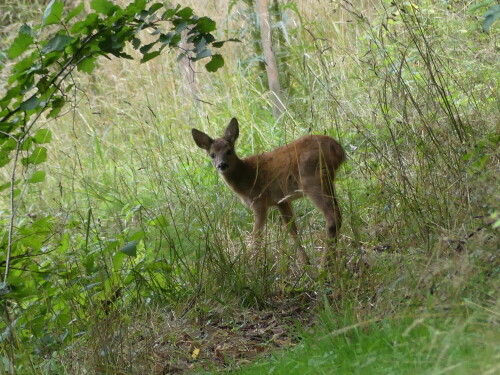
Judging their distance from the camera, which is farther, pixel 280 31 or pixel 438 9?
pixel 280 31

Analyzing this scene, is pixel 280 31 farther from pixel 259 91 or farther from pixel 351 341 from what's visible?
pixel 351 341

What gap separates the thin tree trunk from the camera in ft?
26.0

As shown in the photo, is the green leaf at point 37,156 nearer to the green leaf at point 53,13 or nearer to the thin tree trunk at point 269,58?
the green leaf at point 53,13

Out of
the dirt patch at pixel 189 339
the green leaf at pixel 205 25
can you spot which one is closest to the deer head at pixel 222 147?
the dirt patch at pixel 189 339

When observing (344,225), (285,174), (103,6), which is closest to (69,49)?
(103,6)

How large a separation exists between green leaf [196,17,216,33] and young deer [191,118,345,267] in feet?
3.71

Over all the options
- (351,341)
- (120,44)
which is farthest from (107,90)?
(351,341)

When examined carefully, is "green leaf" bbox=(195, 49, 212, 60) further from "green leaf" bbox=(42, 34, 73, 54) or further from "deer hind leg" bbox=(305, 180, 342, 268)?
"deer hind leg" bbox=(305, 180, 342, 268)

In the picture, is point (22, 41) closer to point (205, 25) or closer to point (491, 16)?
point (205, 25)

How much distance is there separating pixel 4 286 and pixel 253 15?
5.01 meters

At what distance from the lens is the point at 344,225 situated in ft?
18.7

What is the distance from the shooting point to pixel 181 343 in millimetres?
4988

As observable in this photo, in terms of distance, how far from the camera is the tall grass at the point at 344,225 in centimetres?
379

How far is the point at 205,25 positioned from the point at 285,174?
77.8 inches
